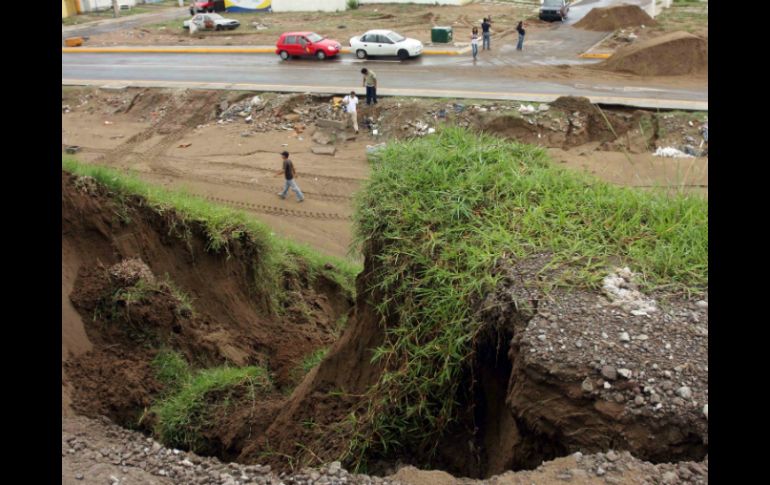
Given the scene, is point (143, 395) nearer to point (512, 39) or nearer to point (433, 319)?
point (433, 319)

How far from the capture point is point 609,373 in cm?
543

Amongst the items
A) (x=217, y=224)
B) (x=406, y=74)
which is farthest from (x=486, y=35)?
(x=217, y=224)

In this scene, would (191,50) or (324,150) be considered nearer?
(324,150)

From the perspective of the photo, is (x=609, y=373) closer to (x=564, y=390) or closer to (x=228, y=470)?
(x=564, y=390)

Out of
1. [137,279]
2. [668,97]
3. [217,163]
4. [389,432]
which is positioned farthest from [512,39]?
[389,432]

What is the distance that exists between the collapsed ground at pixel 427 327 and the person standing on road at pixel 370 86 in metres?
11.8

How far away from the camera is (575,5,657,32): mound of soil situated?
3266cm

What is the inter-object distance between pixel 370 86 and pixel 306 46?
29.1 feet

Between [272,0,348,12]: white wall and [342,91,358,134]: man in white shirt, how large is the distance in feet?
73.3

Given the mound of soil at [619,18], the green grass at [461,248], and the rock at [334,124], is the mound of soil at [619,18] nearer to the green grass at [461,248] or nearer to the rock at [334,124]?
the rock at [334,124]

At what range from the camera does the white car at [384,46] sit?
28.6 m

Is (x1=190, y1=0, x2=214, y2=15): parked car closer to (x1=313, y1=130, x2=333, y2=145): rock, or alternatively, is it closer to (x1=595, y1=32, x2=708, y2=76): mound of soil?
(x1=313, y1=130, x2=333, y2=145): rock

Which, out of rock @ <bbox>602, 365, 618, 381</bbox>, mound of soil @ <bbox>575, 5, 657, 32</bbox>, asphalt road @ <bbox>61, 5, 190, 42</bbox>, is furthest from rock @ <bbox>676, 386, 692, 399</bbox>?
asphalt road @ <bbox>61, 5, 190, 42</bbox>

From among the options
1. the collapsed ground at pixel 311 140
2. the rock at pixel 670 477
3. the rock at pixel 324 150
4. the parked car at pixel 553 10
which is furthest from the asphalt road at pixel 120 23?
the rock at pixel 670 477
